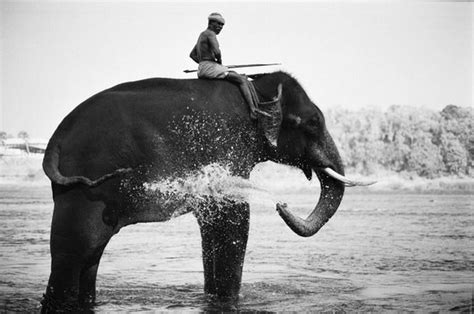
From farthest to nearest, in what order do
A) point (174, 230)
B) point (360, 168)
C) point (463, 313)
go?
point (360, 168) < point (174, 230) < point (463, 313)

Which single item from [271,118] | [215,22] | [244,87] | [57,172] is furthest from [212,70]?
[57,172]

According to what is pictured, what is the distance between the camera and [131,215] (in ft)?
20.3

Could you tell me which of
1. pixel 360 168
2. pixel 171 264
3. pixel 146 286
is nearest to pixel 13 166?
pixel 360 168

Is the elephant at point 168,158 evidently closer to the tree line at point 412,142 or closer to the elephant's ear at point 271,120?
the elephant's ear at point 271,120

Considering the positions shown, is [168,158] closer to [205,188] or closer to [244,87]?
[205,188]

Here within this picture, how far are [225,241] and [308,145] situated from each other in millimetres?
A: 1074

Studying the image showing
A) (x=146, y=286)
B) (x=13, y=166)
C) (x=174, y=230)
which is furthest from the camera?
(x=13, y=166)

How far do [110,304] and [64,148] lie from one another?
1.47m

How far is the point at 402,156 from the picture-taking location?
1266 inches

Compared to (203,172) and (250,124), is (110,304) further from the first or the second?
(250,124)

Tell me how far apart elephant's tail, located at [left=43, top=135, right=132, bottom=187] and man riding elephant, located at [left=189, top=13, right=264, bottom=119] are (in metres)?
1.23

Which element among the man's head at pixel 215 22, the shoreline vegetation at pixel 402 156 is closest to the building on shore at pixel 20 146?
the shoreline vegetation at pixel 402 156

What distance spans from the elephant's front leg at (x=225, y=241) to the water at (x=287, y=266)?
0.53 ft

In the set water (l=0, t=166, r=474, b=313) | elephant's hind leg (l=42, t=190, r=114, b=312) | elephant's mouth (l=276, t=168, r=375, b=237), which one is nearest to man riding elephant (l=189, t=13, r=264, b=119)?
water (l=0, t=166, r=474, b=313)
